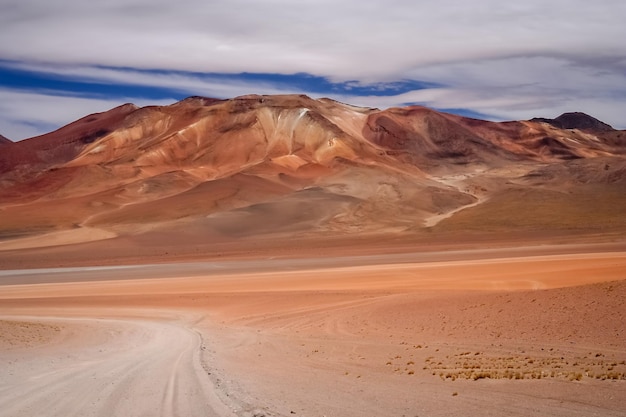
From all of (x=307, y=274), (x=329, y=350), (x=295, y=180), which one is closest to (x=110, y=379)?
(x=329, y=350)

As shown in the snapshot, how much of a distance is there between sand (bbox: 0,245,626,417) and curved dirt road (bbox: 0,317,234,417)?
0.05 metres

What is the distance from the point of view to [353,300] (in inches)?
1151

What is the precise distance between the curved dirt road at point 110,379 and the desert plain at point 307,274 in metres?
0.07

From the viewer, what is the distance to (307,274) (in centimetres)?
4653

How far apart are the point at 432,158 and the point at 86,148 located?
84949mm

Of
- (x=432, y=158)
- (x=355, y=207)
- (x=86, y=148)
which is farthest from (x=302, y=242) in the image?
(x=86, y=148)

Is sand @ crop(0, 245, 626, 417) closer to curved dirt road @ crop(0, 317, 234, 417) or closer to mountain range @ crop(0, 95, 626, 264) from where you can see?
curved dirt road @ crop(0, 317, 234, 417)

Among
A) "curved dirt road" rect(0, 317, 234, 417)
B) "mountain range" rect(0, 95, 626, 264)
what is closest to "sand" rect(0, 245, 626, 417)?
"curved dirt road" rect(0, 317, 234, 417)

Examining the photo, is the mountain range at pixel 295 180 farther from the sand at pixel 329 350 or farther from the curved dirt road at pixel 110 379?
the curved dirt road at pixel 110 379

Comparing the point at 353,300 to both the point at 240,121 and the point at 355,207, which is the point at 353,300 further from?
the point at 240,121

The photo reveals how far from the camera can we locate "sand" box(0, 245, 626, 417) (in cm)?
1074

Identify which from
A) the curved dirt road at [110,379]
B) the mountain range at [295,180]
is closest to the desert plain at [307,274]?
the curved dirt road at [110,379]

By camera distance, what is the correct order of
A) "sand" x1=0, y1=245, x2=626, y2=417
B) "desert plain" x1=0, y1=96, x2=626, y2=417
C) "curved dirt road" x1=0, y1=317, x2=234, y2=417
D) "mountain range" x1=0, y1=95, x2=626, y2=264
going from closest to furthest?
"curved dirt road" x1=0, y1=317, x2=234, y2=417, "sand" x1=0, y1=245, x2=626, y2=417, "desert plain" x1=0, y1=96, x2=626, y2=417, "mountain range" x1=0, y1=95, x2=626, y2=264

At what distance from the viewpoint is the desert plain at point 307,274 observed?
12008 mm
